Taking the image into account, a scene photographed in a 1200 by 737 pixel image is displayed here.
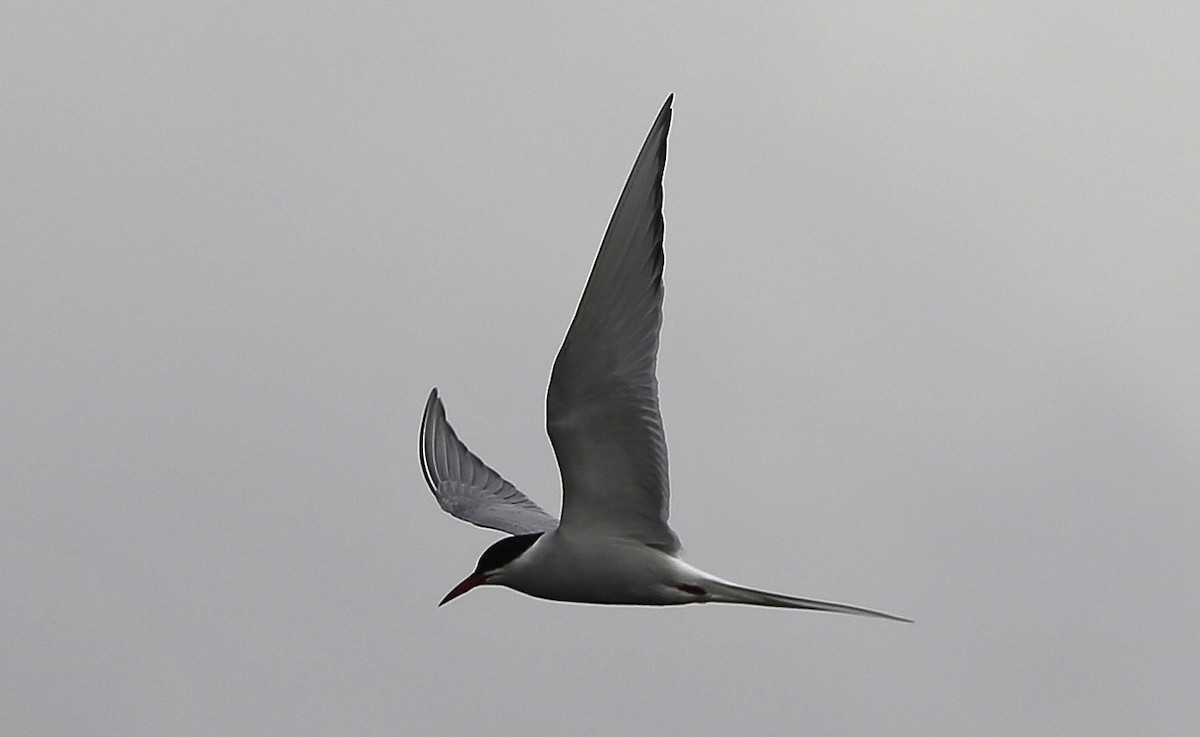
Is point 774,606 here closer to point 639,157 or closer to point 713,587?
A: point 713,587

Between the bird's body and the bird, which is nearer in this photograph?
the bird

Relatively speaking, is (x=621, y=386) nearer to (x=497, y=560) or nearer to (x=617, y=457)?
(x=617, y=457)

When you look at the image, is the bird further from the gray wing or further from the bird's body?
the gray wing

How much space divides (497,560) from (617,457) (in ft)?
3.83

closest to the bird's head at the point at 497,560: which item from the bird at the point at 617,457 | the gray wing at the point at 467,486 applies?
the bird at the point at 617,457

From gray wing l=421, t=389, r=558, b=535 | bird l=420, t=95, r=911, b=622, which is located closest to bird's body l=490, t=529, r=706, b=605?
bird l=420, t=95, r=911, b=622

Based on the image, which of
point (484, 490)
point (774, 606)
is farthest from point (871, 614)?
point (484, 490)

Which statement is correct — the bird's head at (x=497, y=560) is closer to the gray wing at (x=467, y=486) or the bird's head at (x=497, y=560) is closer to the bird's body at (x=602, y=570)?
the bird's body at (x=602, y=570)

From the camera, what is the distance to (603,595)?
11.9m

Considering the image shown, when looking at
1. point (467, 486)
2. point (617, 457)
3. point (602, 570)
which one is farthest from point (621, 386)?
point (467, 486)

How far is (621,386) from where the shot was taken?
11.1 metres

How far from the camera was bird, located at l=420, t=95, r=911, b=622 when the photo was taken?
10391 millimetres

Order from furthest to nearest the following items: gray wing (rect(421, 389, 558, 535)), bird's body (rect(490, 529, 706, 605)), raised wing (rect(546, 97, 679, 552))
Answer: gray wing (rect(421, 389, 558, 535)), bird's body (rect(490, 529, 706, 605)), raised wing (rect(546, 97, 679, 552))

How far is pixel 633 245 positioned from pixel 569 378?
1058mm
